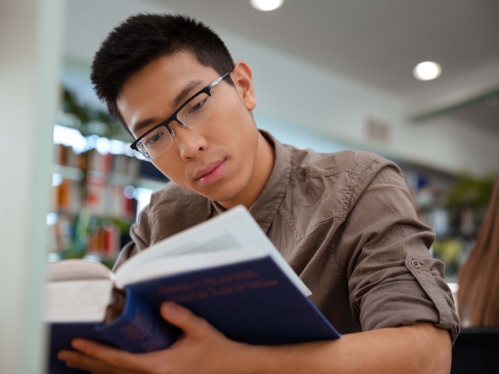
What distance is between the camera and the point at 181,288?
0.53 m

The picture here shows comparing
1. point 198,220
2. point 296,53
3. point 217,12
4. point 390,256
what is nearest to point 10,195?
point 390,256

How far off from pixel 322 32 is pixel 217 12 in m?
0.91

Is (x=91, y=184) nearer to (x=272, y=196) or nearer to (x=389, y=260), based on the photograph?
(x=272, y=196)

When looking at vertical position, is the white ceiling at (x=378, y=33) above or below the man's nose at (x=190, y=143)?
above

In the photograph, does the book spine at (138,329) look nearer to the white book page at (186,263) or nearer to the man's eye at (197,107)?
the white book page at (186,263)

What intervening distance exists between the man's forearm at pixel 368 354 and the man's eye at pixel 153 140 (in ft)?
1.94

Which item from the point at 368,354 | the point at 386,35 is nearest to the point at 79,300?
the point at 368,354

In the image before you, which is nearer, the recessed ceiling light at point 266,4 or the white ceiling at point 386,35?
the recessed ceiling light at point 266,4

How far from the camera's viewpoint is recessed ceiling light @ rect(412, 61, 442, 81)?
4.98m

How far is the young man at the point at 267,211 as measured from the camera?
63cm

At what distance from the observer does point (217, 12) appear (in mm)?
4195

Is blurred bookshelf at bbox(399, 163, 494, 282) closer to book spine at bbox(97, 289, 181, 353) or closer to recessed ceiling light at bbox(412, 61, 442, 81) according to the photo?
recessed ceiling light at bbox(412, 61, 442, 81)

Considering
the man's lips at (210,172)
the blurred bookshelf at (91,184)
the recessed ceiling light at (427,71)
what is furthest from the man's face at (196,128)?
the recessed ceiling light at (427,71)

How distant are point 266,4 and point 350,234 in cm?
344
